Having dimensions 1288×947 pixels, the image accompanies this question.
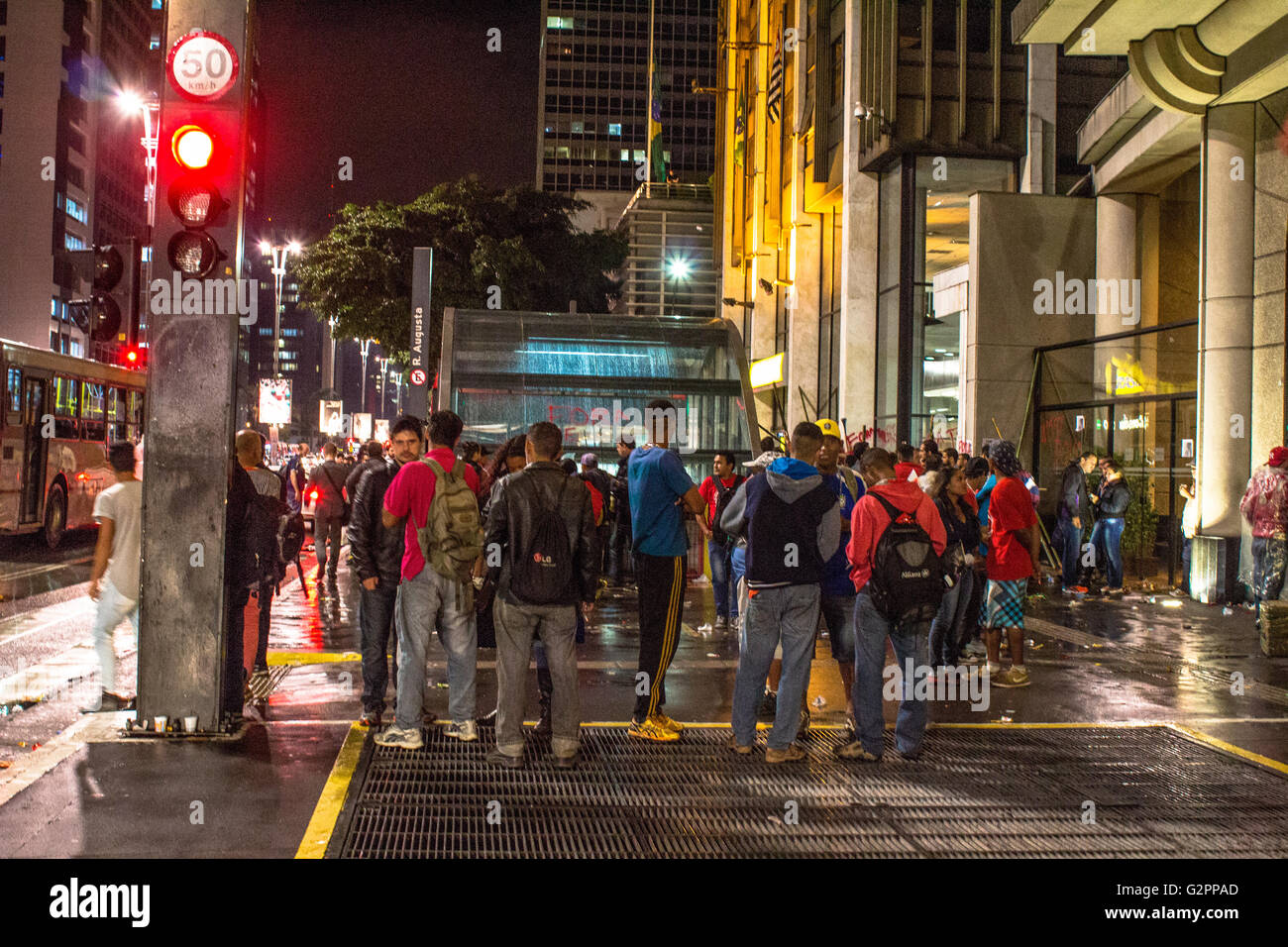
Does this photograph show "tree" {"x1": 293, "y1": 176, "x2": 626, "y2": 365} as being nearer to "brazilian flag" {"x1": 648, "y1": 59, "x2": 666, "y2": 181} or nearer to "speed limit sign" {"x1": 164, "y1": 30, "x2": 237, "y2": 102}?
"brazilian flag" {"x1": 648, "y1": 59, "x2": 666, "y2": 181}

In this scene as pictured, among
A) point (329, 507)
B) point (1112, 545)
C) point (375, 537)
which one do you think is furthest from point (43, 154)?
point (375, 537)

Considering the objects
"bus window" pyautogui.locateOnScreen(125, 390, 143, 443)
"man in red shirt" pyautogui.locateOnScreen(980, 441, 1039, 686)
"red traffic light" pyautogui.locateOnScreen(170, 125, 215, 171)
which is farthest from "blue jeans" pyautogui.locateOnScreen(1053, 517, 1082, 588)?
"bus window" pyautogui.locateOnScreen(125, 390, 143, 443)

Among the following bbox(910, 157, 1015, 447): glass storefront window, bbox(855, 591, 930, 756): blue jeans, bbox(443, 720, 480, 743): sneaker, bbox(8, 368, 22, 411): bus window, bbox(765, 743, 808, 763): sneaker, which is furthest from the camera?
bbox(910, 157, 1015, 447): glass storefront window

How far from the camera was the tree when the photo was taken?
3775 centimetres

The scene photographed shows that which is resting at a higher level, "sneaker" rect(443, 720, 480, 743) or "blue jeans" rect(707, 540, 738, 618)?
"blue jeans" rect(707, 540, 738, 618)

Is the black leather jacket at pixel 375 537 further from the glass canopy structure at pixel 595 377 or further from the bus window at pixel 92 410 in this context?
the bus window at pixel 92 410

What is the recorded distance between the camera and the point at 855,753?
22.3 ft

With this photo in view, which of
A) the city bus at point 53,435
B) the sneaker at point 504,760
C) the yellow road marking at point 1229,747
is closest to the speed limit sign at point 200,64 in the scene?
the sneaker at point 504,760

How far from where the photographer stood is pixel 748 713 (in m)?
6.79

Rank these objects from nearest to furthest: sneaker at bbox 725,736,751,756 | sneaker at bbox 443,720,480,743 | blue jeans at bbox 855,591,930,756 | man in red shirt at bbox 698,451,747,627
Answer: blue jeans at bbox 855,591,930,756 < sneaker at bbox 725,736,751,756 < sneaker at bbox 443,720,480,743 < man in red shirt at bbox 698,451,747,627

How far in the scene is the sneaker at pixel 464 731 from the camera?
7.05m

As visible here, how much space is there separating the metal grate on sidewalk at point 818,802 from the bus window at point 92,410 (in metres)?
15.8

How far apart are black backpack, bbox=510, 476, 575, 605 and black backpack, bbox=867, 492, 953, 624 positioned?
5.86ft
